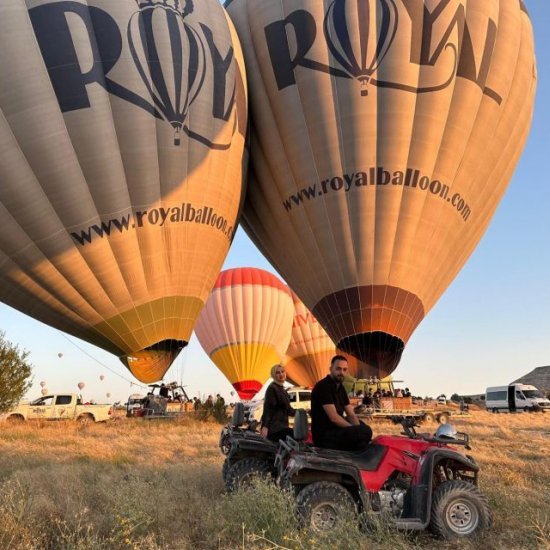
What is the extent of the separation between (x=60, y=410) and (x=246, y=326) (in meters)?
12.2

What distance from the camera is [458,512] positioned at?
499 centimetres

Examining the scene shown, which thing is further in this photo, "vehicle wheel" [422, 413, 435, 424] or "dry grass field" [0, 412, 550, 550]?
"vehicle wheel" [422, 413, 435, 424]

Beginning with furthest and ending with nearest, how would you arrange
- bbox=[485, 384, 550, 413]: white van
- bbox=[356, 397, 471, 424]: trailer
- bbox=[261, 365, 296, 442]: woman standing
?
1. bbox=[485, 384, 550, 413]: white van
2. bbox=[356, 397, 471, 424]: trailer
3. bbox=[261, 365, 296, 442]: woman standing

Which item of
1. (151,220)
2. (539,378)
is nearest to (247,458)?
(151,220)

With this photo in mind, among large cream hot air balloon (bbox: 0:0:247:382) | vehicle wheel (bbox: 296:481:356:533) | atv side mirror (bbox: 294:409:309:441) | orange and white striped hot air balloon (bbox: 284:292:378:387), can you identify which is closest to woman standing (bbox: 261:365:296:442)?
atv side mirror (bbox: 294:409:309:441)

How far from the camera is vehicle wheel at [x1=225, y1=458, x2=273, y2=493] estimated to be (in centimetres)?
646

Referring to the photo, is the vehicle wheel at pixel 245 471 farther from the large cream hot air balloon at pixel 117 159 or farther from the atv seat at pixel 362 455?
the large cream hot air balloon at pixel 117 159

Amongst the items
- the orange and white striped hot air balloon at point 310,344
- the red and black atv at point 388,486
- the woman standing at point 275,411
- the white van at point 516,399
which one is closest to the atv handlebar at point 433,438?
the red and black atv at point 388,486

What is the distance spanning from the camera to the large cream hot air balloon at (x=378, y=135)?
15.5m

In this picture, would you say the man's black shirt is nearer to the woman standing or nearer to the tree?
the woman standing

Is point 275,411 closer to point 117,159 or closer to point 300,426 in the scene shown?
point 300,426

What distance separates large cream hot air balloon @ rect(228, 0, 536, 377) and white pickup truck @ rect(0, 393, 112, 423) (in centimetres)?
1257

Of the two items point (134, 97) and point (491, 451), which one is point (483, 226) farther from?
point (134, 97)

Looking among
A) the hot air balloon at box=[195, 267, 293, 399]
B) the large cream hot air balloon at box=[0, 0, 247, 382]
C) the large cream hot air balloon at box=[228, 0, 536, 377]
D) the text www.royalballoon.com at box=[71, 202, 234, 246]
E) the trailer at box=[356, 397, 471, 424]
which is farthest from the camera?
the hot air balloon at box=[195, 267, 293, 399]
